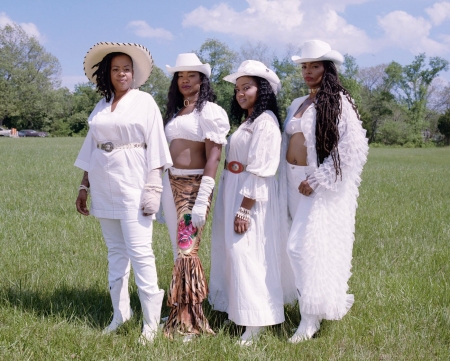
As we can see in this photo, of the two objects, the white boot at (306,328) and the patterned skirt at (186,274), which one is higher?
the patterned skirt at (186,274)

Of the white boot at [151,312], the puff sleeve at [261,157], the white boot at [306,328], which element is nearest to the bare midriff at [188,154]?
the puff sleeve at [261,157]

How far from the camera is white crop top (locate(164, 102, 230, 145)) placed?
3713 mm

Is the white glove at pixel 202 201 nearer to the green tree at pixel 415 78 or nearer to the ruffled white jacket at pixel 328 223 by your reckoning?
the ruffled white jacket at pixel 328 223

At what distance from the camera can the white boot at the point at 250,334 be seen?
12.2 feet

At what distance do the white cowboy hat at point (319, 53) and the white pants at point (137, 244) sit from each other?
1.70 m

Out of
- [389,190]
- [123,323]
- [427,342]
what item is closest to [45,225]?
[123,323]

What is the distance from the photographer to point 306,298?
3734 millimetres

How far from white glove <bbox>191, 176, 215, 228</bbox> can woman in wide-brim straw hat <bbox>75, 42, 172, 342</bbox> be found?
281mm

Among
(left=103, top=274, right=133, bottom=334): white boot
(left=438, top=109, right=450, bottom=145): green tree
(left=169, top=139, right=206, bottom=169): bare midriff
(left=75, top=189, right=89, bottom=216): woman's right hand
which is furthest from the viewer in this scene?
(left=438, top=109, right=450, bottom=145): green tree

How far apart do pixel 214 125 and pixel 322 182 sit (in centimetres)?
89

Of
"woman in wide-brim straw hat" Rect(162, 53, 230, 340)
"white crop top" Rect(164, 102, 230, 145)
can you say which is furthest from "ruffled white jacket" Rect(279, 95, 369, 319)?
"woman in wide-brim straw hat" Rect(162, 53, 230, 340)

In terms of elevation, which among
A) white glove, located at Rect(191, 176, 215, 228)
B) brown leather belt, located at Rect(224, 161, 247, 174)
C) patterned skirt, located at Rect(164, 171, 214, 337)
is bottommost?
patterned skirt, located at Rect(164, 171, 214, 337)

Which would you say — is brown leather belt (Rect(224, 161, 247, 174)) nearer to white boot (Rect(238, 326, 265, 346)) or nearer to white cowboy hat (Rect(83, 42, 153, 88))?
white cowboy hat (Rect(83, 42, 153, 88))

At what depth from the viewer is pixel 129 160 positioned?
3.69 m
